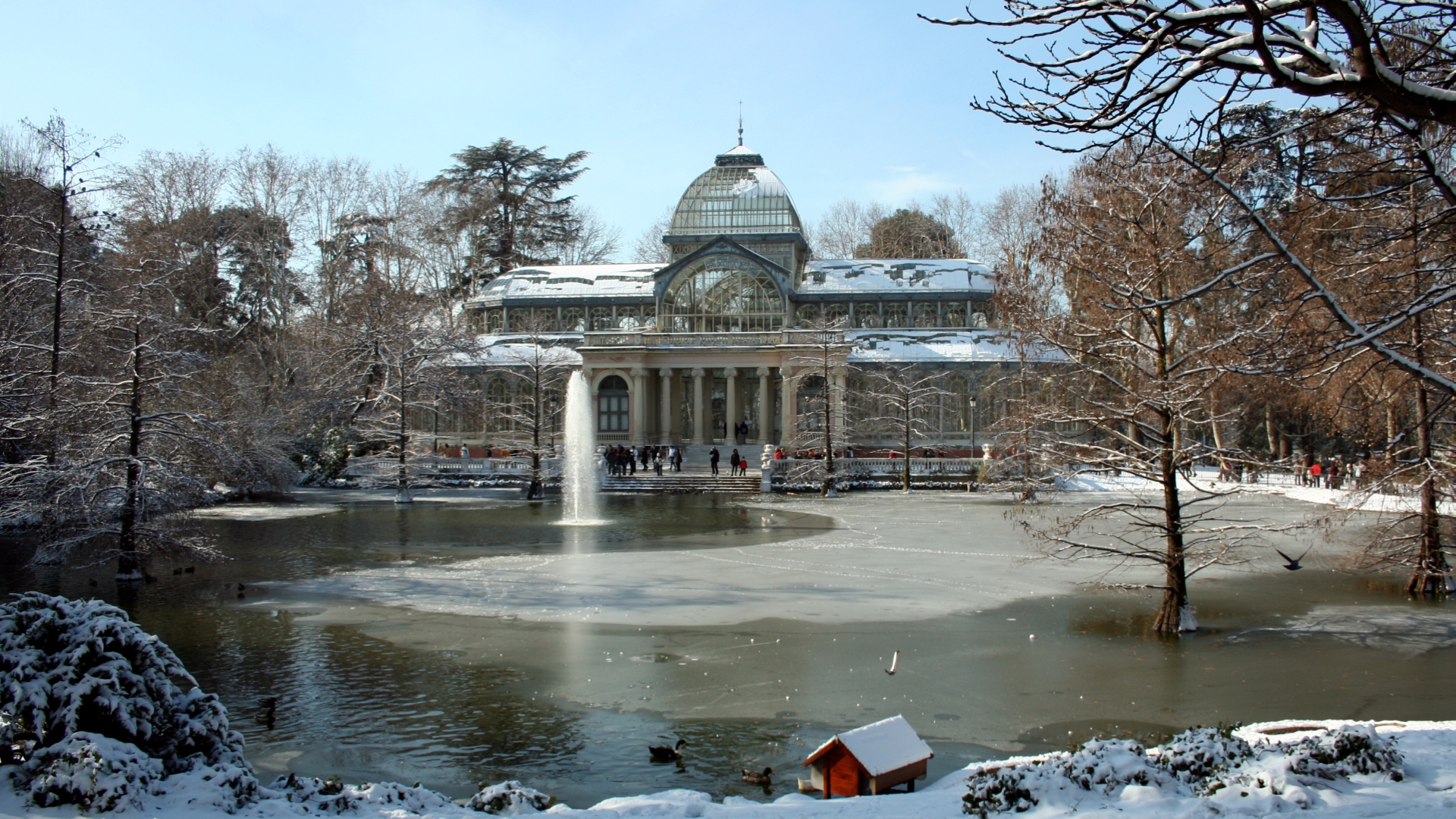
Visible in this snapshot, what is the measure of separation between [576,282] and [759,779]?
45.5 meters

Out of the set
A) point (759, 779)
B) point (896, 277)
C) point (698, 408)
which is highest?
point (896, 277)

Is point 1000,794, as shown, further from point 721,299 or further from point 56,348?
point 721,299

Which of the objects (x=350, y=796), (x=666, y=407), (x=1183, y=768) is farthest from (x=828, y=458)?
(x=350, y=796)

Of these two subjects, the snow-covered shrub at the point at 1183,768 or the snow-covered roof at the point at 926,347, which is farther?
the snow-covered roof at the point at 926,347

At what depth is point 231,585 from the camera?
51.1 feet

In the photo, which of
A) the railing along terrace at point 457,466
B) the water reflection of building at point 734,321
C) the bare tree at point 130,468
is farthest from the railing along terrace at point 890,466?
the bare tree at point 130,468

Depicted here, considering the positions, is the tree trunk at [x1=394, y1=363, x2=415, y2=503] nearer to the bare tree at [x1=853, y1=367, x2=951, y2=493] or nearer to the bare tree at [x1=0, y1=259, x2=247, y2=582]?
the bare tree at [x1=0, y1=259, x2=247, y2=582]

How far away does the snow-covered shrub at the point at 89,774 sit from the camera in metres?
5.42

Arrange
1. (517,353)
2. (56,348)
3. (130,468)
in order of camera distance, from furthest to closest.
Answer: (517,353)
(56,348)
(130,468)

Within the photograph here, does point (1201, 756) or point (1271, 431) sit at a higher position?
point (1271, 431)

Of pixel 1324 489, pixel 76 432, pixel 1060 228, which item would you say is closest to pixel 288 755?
pixel 1060 228

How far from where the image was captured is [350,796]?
5934mm

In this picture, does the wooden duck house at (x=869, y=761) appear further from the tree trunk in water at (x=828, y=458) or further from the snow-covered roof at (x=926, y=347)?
the snow-covered roof at (x=926, y=347)

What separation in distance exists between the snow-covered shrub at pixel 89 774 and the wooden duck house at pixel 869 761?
418cm
